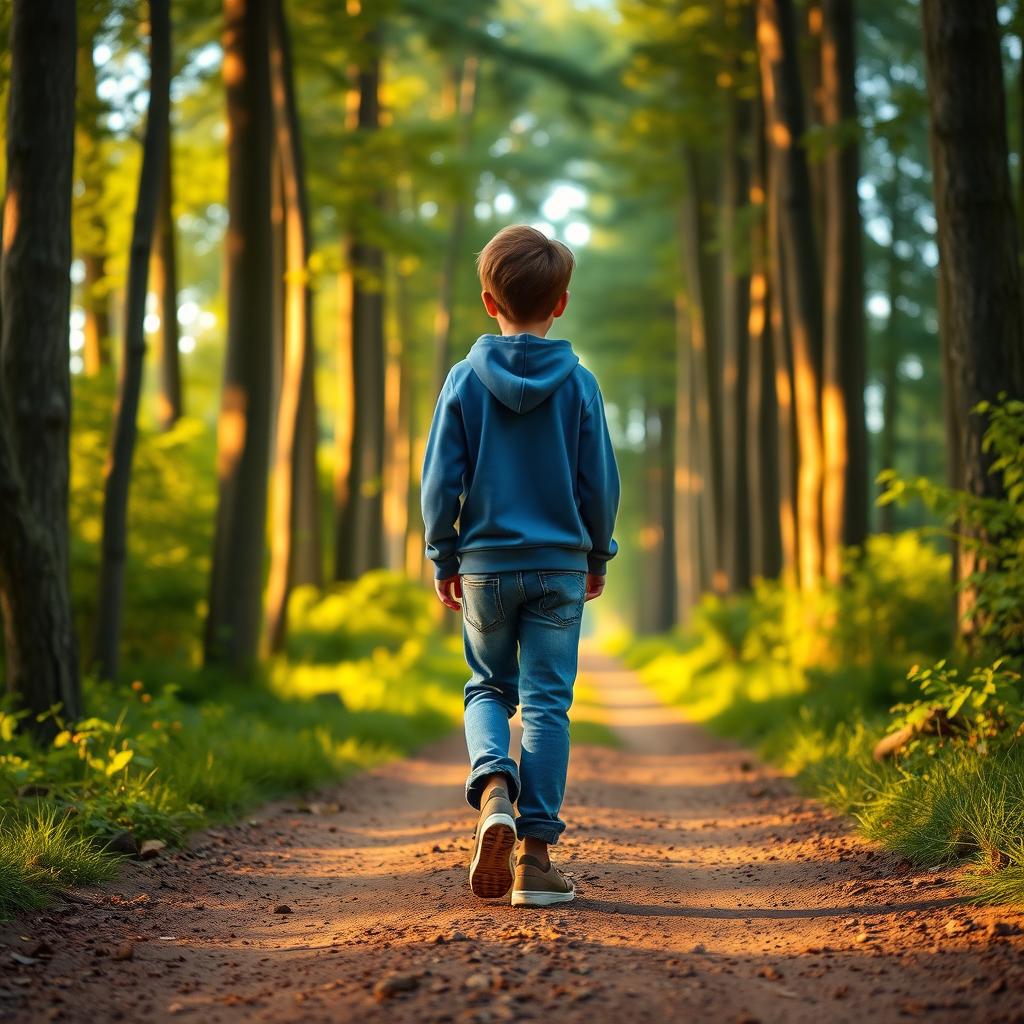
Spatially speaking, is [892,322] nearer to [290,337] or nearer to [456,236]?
[456,236]

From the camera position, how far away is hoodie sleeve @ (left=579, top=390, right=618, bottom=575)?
166 inches

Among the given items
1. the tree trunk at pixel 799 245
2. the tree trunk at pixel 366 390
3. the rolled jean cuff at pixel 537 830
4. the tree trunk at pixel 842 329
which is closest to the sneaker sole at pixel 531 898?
the rolled jean cuff at pixel 537 830

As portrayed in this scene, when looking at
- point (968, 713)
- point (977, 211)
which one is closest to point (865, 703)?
point (968, 713)

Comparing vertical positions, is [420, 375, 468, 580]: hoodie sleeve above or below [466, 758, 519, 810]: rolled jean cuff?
above

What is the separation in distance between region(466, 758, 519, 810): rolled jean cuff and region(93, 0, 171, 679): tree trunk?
5.29 metres

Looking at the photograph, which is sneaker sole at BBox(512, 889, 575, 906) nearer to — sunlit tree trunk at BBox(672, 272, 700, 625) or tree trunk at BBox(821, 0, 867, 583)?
tree trunk at BBox(821, 0, 867, 583)

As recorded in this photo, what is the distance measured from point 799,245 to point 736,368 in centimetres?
628

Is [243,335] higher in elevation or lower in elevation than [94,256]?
lower

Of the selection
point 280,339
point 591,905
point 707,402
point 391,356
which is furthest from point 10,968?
point 391,356

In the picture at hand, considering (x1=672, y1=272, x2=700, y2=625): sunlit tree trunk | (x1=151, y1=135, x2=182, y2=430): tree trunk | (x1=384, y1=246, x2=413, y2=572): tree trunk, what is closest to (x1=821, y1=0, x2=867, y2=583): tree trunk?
(x1=151, y1=135, x2=182, y2=430): tree trunk

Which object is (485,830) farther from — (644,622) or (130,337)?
(644,622)

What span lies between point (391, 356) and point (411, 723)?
65.2ft

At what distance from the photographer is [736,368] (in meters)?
19.6

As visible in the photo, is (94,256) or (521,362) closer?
(521,362)
